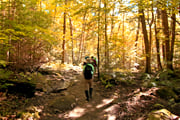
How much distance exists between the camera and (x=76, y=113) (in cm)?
516

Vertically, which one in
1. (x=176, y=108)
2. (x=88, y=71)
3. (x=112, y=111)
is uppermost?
(x=88, y=71)

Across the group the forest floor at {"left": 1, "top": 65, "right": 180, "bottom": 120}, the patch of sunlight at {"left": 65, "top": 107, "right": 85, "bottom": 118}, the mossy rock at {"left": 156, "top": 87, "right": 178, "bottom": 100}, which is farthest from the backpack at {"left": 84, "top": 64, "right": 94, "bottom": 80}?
the mossy rock at {"left": 156, "top": 87, "right": 178, "bottom": 100}

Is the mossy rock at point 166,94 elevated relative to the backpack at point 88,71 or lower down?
lower down

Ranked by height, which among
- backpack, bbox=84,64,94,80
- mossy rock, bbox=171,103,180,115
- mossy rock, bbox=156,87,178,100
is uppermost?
backpack, bbox=84,64,94,80

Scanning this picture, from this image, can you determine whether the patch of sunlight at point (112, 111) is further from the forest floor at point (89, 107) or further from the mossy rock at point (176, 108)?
the mossy rock at point (176, 108)

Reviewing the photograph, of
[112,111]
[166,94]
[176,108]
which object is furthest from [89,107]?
[166,94]

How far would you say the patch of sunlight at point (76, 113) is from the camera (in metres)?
4.93

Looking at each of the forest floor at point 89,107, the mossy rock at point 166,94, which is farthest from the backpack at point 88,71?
the mossy rock at point 166,94

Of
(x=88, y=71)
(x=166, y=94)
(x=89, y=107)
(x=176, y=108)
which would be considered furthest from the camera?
(x=166, y=94)

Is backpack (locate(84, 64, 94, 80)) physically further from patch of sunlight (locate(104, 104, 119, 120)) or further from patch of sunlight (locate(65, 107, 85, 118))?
patch of sunlight (locate(104, 104, 119, 120))

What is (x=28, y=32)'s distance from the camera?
236 inches

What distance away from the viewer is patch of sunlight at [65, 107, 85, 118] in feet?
16.2

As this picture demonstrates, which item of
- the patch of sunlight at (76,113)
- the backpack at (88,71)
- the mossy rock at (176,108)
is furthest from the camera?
the backpack at (88,71)

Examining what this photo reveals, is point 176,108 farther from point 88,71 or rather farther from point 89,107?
point 88,71
